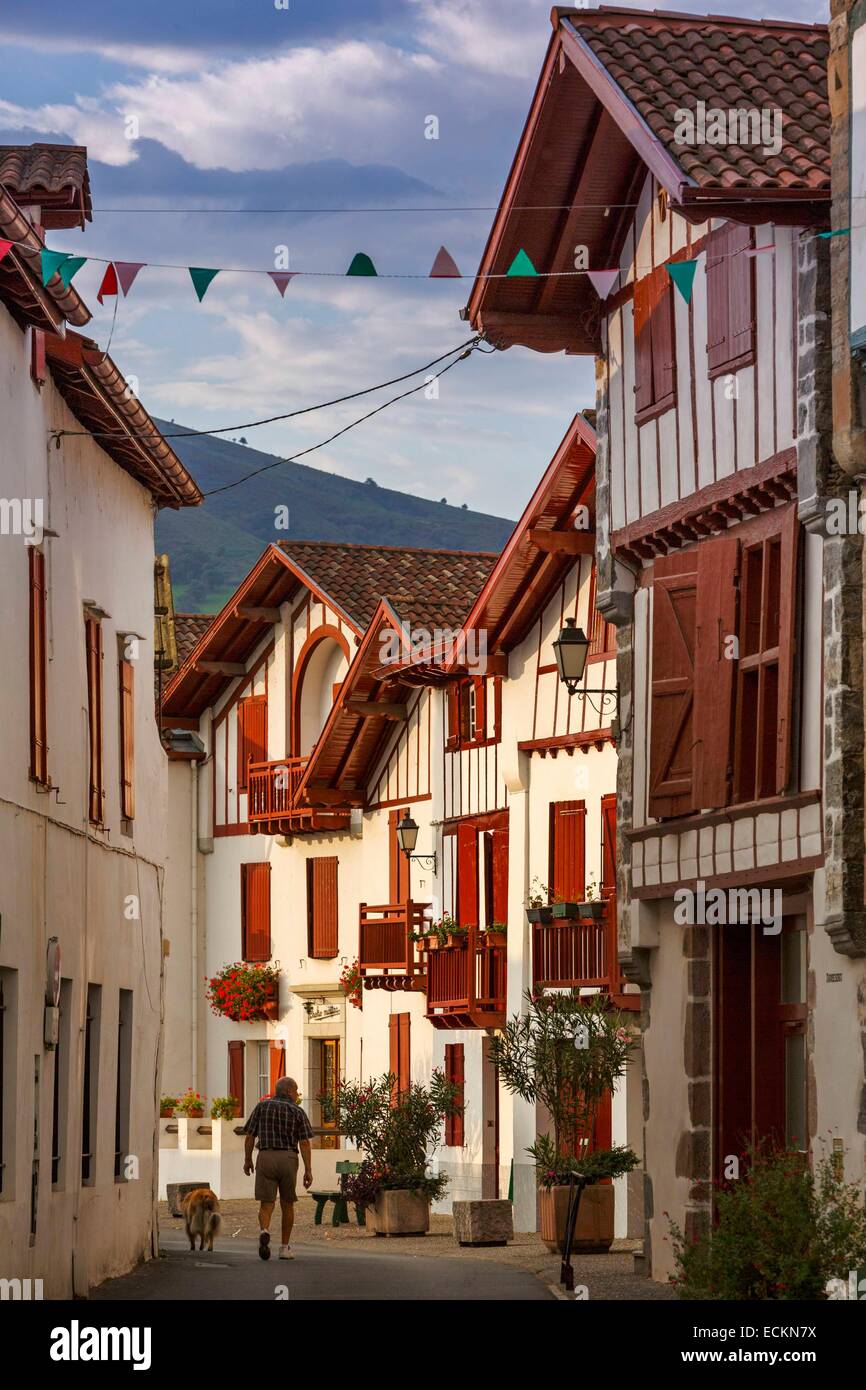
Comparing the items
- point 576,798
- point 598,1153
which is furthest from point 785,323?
point 576,798

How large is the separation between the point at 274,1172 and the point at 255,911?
21511 mm

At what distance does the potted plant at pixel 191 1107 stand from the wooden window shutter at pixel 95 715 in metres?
19.8

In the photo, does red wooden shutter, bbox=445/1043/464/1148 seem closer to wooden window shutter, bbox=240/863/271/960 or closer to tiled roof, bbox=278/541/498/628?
tiled roof, bbox=278/541/498/628

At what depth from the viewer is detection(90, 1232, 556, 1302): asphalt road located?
17.0 meters

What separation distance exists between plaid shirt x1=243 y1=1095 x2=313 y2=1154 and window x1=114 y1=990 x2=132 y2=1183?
1305 millimetres

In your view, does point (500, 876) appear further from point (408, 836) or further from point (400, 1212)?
point (400, 1212)

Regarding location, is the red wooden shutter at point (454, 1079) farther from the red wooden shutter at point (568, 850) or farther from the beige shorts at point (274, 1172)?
the beige shorts at point (274, 1172)

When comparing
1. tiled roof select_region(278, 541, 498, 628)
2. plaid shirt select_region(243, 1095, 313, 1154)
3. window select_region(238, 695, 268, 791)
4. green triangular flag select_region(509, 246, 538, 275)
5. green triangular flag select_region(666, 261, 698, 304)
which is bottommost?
plaid shirt select_region(243, 1095, 313, 1154)

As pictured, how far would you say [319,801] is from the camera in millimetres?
37781

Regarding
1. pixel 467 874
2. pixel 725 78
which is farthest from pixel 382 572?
pixel 725 78

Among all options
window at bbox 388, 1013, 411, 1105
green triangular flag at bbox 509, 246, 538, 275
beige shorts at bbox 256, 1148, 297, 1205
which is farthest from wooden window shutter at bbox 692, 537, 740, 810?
window at bbox 388, 1013, 411, 1105

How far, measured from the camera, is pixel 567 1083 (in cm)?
2297

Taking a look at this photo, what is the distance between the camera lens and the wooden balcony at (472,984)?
30.7 meters

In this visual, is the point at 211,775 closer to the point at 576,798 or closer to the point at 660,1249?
the point at 576,798
